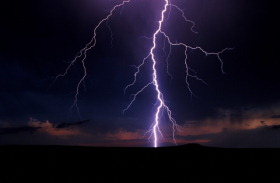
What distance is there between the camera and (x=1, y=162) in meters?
5.26

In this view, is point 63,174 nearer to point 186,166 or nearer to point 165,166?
point 165,166

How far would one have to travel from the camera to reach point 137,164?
5199 millimetres

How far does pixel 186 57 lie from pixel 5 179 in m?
7.19

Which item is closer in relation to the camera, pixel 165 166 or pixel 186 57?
pixel 165 166

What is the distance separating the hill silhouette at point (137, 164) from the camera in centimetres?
454

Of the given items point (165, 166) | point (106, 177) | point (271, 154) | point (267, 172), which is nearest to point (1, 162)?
point (106, 177)

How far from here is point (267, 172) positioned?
4.85m

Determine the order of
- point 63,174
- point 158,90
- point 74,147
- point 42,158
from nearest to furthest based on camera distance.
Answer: point 63,174 → point 42,158 → point 74,147 → point 158,90

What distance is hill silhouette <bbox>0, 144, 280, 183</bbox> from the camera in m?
4.54

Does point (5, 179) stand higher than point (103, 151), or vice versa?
point (103, 151)

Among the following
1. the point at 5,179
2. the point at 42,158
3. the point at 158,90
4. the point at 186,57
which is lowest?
the point at 5,179

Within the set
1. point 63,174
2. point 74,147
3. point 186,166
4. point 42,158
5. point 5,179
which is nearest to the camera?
point 5,179

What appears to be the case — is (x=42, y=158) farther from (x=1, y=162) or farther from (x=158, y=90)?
(x=158, y=90)

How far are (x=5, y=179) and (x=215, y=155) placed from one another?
356 centimetres
